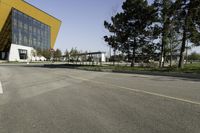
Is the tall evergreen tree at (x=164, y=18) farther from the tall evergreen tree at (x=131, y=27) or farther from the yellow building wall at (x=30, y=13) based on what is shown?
the yellow building wall at (x=30, y=13)

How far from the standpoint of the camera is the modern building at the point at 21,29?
7394 cm

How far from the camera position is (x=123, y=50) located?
126 feet

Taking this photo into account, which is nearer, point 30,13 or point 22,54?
point 22,54

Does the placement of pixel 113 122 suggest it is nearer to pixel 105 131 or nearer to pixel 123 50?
pixel 105 131

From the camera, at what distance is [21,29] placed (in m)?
80.5

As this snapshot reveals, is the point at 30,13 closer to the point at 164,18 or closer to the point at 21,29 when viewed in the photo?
the point at 21,29

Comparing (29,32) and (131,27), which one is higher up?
(29,32)

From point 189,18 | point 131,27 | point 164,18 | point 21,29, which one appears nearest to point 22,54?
point 21,29

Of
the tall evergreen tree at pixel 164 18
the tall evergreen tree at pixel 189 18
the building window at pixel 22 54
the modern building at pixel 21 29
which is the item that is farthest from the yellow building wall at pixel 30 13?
the tall evergreen tree at pixel 189 18

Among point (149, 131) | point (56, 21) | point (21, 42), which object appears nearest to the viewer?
point (149, 131)

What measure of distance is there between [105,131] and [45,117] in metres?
Result: 1.93

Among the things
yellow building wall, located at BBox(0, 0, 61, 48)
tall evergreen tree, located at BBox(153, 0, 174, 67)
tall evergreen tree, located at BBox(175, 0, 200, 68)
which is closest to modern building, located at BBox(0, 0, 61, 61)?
yellow building wall, located at BBox(0, 0, 61, 48)

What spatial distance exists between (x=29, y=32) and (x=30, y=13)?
26.3 ft

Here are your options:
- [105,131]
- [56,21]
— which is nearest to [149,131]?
[105,131]
